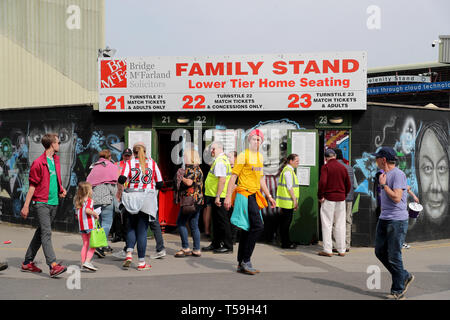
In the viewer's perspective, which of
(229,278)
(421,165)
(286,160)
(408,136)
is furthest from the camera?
(421,165)

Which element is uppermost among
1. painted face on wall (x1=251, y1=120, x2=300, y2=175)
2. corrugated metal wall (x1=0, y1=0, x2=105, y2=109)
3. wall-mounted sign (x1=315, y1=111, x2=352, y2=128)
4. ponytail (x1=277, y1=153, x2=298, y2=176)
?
corrugated metal wall (x1=0, y1=0, x2=105, y2=109)

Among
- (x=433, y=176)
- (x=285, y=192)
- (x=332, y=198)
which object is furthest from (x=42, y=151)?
(x=433, y=176)

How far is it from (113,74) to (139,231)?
4.30m

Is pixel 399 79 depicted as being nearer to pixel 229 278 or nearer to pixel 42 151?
pixel 42 151

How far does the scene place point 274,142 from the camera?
1009cm

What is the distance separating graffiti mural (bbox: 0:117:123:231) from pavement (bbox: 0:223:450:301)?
A: 7.21 feet

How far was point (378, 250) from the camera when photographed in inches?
239

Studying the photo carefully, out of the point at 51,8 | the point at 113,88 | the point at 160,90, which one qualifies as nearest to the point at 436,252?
the point at 160,90

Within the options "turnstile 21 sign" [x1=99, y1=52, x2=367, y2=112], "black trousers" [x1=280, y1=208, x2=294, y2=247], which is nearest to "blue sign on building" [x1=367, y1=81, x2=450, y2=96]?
"turnstile 21 sign" [x1=99, y1=52, x2=367, y2=112]

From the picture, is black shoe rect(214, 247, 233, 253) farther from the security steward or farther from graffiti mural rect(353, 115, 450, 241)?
graffiti mural rect(353, 115, 450, 241)

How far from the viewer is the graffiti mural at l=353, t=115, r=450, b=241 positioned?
9.83 m

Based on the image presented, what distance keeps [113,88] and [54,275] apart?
15.5ft

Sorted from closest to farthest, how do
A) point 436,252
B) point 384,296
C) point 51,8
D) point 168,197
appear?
point 384,296 → point 436,252 → point 168,197 → point 51,8
